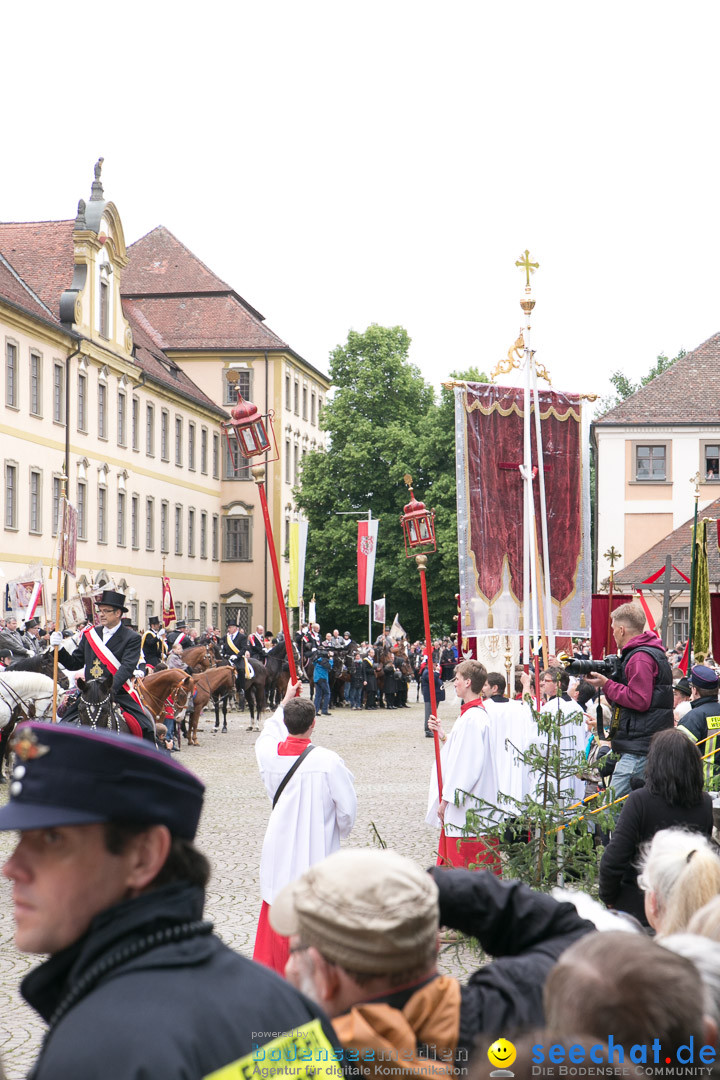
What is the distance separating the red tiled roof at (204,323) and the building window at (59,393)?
20.3 metres

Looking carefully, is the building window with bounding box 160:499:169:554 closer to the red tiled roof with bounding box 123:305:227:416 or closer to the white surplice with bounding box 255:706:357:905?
the red tiled roof with bounding box 123:305:227:416

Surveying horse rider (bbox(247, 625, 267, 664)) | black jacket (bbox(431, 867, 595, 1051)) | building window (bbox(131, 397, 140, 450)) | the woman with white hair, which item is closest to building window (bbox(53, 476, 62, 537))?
building window (bbox(131, 397, 140, 450))

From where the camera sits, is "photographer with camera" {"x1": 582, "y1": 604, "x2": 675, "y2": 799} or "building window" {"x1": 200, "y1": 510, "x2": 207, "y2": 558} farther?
"building window" {"x1": 200, "y1": 510, "x2": 207, "y2": 558}

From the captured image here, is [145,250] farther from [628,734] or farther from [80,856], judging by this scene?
[80,856]

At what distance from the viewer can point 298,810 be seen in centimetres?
663

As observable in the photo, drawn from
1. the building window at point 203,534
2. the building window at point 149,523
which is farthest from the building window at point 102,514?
the building window at point 203,534

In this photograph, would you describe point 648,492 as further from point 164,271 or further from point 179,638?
point 164,271

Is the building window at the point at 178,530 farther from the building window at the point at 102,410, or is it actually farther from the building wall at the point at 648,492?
the building wall at the point at 648,492

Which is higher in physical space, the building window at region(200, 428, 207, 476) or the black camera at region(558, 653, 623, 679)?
the building window at region(200, 428, 207, 476)

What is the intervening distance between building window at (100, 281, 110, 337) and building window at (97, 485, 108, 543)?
5.91m

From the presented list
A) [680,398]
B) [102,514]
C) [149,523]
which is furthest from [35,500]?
[680,398]

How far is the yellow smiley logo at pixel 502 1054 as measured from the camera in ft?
6.21

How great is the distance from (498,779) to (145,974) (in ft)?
25.4

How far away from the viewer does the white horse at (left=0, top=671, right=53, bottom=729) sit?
17.2 m
